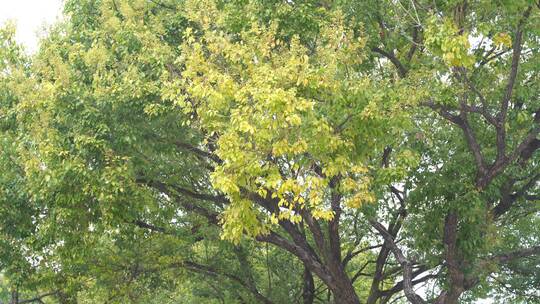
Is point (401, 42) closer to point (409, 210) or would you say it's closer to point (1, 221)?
point (409, 210)

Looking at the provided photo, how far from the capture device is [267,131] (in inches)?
287

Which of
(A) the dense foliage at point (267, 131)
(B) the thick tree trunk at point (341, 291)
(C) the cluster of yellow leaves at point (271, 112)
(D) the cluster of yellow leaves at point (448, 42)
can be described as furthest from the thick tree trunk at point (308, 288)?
(D) the cluster of yellow leaves at point (448, 42)

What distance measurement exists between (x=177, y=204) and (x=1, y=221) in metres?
2.84

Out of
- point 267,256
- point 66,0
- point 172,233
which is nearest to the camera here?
point 66,0

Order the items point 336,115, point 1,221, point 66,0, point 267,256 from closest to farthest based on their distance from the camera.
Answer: point 336,115
point 1,221
point 66,0
point 267,256

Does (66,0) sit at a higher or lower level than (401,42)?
higher

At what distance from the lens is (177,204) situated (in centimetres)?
1163

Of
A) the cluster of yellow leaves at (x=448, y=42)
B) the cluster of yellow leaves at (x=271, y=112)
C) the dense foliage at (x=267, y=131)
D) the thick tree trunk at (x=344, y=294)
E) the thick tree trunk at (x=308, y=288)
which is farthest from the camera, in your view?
the thick tree trunk at (x=308, y=288)

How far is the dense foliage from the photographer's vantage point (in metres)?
7.71

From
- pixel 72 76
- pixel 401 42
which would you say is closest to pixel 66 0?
pixel 72 76

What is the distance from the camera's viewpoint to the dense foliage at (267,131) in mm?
7715

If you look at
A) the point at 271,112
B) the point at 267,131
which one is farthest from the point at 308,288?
the point at 271,112

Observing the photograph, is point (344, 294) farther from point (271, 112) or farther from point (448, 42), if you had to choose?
point (448, 42)

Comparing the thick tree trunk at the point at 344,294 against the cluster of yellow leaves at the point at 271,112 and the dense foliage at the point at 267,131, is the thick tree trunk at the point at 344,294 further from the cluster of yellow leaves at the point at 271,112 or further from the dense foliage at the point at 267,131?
the cluster of yellow leaves at the point at 271,112
